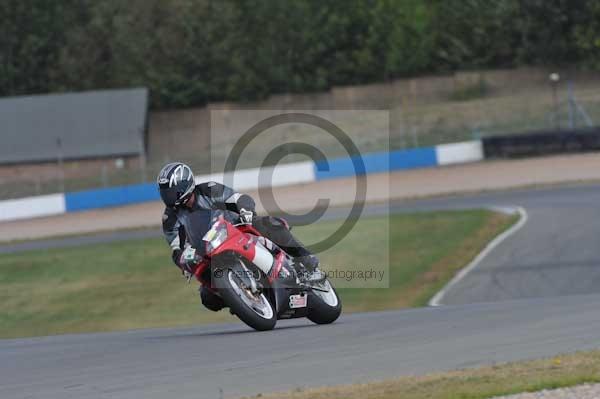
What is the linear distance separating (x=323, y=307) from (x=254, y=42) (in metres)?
48.7

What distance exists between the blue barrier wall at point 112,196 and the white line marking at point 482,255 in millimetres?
15419

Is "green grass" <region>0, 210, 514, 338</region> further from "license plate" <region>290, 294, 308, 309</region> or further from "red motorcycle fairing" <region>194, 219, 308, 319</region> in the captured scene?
"red motorcycle fairing" <region>194, 219, 308, 319</region>

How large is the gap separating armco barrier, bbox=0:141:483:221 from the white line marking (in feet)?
37.3

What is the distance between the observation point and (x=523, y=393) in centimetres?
669

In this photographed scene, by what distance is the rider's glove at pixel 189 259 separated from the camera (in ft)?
33.0

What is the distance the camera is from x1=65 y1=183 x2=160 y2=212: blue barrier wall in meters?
37.2

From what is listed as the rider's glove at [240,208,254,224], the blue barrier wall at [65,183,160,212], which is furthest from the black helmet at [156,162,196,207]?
the blue barrier wall at [65,183,160,212]

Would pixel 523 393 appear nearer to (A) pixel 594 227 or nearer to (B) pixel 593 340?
(B) pixel 593 340

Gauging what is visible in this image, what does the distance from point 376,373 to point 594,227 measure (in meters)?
15.1

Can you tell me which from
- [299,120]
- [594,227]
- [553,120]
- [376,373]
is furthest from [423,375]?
[299,120]

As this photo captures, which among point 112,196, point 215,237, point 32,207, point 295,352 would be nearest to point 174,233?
point 215,237

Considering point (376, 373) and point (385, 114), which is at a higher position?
point (376, 373)

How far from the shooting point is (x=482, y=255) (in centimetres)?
2075

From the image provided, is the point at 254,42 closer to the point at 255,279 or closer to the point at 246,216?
the point at 246,216
